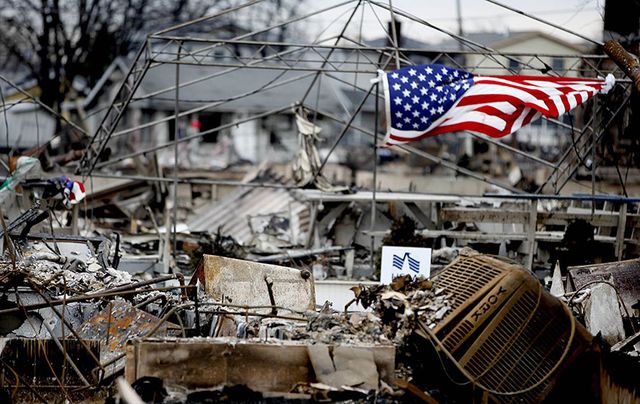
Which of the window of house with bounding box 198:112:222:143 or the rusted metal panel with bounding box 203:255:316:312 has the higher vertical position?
the window of house with bounding box 198:112:222:143

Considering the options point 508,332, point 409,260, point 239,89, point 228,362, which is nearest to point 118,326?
point 228,362

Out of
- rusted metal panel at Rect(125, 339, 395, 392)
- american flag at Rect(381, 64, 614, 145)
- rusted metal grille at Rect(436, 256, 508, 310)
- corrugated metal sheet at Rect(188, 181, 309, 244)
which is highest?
american flag at Rect(381, 64, 614, 145)

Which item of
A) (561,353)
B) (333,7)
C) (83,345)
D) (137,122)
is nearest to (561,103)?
(333,7)

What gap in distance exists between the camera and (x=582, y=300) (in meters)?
11.2

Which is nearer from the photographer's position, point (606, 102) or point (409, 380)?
point (409, 380)

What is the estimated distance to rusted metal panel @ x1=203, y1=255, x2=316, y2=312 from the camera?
443 inches

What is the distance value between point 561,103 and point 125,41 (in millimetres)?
35102

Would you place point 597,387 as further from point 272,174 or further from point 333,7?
point 272,174

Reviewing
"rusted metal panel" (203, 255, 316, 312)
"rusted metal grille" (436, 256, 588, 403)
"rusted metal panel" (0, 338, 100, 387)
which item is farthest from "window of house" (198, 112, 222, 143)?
"rusted metal grille" (436, 256, 588, 403)

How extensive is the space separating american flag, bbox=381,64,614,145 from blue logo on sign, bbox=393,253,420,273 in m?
2.83

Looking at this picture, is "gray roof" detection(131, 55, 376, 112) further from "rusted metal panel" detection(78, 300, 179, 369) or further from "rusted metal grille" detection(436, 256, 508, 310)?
"rusted metal grille" detection(436, 256, 508, 310)

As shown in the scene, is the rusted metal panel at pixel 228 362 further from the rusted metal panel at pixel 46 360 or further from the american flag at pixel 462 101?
the american flag at pixel 462 101

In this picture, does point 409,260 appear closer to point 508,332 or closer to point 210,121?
point 508,332

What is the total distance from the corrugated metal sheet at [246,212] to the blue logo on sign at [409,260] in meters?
7.58
